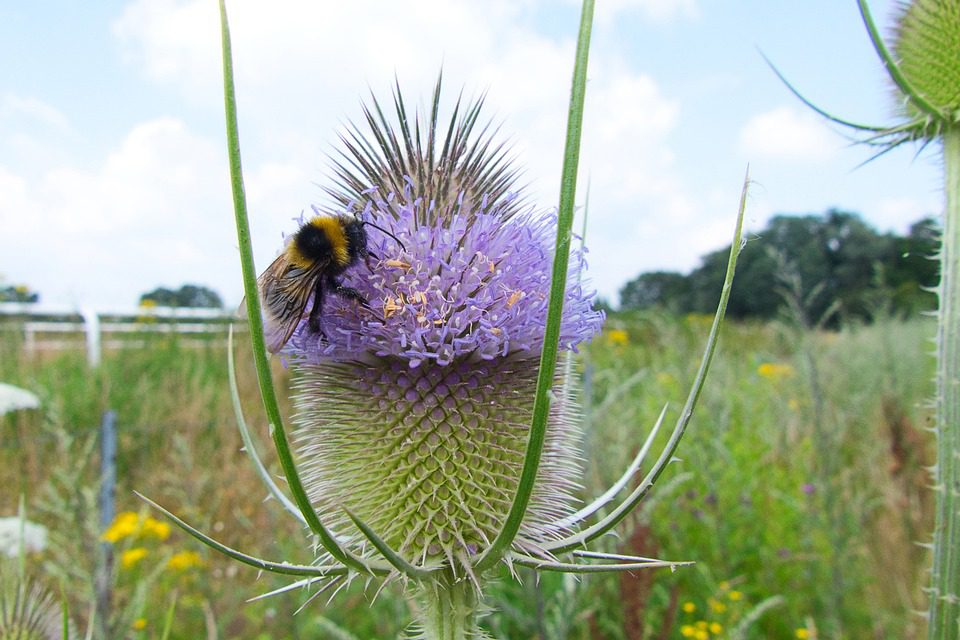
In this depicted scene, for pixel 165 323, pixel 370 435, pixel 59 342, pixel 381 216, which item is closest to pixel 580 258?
pixel 381 216

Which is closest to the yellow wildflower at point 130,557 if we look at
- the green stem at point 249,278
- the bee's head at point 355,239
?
the bee's head at point 355,239

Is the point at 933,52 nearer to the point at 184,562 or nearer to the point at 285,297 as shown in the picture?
the point at 285,297

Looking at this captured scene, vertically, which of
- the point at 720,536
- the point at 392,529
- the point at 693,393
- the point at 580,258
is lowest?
the point at 720,536

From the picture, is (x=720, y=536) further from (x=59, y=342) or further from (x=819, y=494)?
(x=59, y=342)

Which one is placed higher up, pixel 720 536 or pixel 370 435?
pixel 370 435

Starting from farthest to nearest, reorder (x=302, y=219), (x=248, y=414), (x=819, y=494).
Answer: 1. (x=248, y=414)
2. (x=819, y=494)
3. (x=302, y=219)

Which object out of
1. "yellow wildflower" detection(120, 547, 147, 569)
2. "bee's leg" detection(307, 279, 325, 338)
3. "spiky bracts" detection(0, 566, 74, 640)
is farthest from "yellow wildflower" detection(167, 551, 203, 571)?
"bee's leg" detection(307, 279, 325, 338)

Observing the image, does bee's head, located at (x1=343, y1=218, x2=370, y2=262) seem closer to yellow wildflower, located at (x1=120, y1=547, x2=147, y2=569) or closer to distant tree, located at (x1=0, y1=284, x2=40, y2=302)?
yellow wildflower, located at (x1=120, y1=547, x2=147, y2=569)
